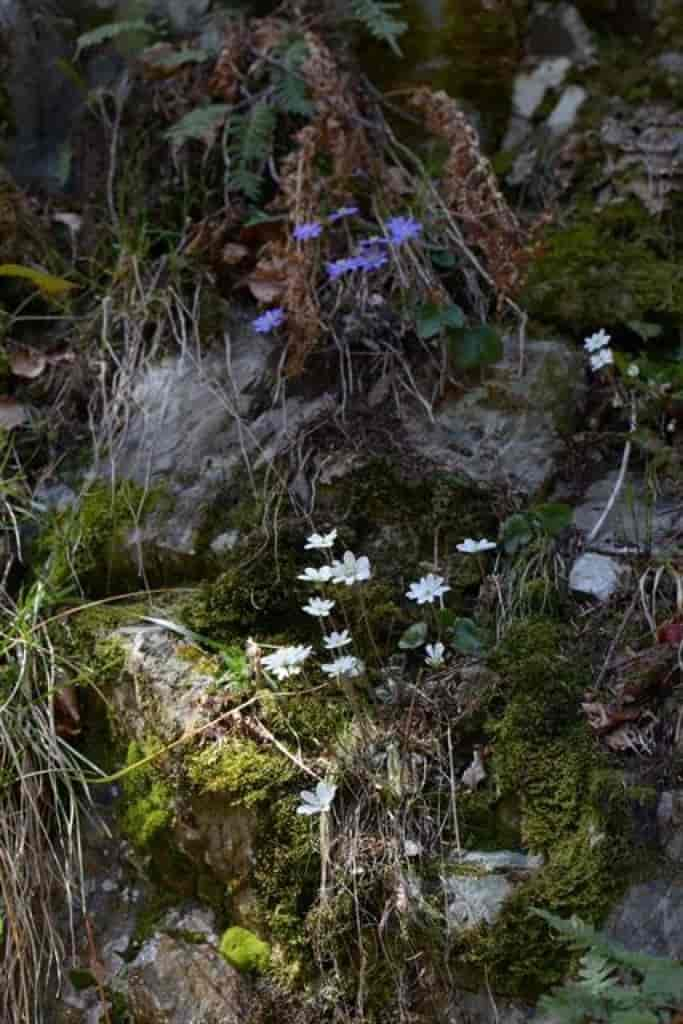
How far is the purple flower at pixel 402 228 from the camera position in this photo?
3531 millimetres

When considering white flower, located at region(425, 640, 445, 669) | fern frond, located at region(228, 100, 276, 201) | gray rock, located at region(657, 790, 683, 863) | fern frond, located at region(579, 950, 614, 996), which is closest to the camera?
fern frond, located at region(579, 950, 614, 996)

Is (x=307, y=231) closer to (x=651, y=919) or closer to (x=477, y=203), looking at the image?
(x=477, y=203)

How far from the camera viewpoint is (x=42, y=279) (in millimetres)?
3775

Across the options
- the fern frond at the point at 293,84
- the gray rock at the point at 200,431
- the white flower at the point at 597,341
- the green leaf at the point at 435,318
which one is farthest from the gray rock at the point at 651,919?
the fern frond at the point at 293,84

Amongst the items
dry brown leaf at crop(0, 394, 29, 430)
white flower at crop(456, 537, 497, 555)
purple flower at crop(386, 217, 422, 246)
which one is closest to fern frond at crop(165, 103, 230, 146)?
purple flower at crop(386, 217, 422, 246)

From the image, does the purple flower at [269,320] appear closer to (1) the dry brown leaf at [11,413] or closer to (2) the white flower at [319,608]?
(1) the dry brown leaf at [11,413]

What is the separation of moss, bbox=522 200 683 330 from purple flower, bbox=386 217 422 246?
1.25ft

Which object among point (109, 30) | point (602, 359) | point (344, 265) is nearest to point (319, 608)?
point (602, 359)

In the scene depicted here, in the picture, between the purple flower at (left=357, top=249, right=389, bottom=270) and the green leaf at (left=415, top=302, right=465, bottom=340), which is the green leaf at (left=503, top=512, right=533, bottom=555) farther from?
the purple flower at (left=357, top=249, right=389, bottom=270)

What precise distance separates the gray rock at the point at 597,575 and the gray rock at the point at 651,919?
746 mm

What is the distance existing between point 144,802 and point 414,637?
71cm

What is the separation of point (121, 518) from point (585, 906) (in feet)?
5.26

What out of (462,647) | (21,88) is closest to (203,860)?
(462,647)

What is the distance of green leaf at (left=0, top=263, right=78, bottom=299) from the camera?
3734 mm
